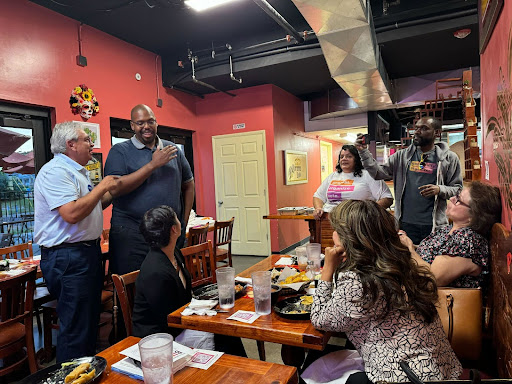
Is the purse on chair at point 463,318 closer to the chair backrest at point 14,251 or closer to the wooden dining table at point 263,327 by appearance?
the wooden dining table at point 263,327

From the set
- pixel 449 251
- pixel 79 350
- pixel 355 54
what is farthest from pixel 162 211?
pixel 355 54

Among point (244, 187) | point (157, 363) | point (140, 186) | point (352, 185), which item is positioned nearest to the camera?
point (157, 363)

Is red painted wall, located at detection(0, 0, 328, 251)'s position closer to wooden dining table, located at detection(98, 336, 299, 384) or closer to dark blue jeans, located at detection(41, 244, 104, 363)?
dark blue jeans, located at detection(41, 244, 104, 363)

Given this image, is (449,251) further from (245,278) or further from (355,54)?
(355,54)

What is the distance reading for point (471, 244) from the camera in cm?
163

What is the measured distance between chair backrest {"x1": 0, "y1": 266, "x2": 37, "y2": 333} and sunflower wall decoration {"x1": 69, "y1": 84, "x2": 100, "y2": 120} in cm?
261

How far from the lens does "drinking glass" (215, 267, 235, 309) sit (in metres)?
1.57

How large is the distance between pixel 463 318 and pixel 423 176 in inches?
63.9

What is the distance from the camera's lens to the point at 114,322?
2652 millimetres

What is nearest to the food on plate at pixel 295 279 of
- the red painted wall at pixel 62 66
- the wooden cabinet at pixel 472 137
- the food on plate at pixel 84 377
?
the food on plate at pixel 84 377

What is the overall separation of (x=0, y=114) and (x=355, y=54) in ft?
Result: 12.5

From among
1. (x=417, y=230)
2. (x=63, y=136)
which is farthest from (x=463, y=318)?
(x=63, y=136)

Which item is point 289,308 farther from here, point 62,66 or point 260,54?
point 260,54

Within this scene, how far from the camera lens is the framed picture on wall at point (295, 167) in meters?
6.69
